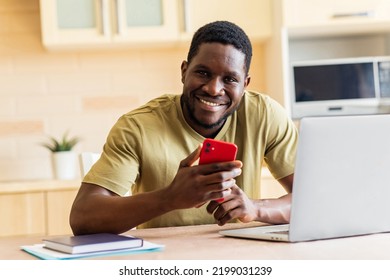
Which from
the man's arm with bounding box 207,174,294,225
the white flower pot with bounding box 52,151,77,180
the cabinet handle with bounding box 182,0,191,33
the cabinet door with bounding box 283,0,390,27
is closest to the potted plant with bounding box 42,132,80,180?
the white flower pot with bounding box 52,151,77,180

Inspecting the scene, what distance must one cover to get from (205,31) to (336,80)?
1687mm

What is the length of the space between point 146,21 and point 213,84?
1614 mm

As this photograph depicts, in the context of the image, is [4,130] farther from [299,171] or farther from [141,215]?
Result: [299,171]

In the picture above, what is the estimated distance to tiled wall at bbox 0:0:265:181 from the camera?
3.71 metres

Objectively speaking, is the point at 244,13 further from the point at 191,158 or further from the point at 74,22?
the point at 191,158

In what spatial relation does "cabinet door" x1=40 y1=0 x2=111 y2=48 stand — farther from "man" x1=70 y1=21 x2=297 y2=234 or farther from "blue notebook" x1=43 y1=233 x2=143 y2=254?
"blue notebook" x1=43 y1=233 x2=143 y2=254

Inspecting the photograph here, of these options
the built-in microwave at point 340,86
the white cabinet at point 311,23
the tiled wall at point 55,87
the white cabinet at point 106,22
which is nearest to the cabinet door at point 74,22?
the white cabinet at point 106,22

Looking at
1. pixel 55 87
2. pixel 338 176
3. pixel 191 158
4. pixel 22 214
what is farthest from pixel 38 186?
pixel 338 176

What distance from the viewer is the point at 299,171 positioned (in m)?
1.41

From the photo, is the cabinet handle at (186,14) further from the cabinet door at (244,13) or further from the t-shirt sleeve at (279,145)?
the t-shirt sleeve at (279,145)

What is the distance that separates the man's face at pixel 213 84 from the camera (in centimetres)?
199

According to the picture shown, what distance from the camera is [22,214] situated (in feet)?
10.8

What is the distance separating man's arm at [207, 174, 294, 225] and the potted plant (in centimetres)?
176
